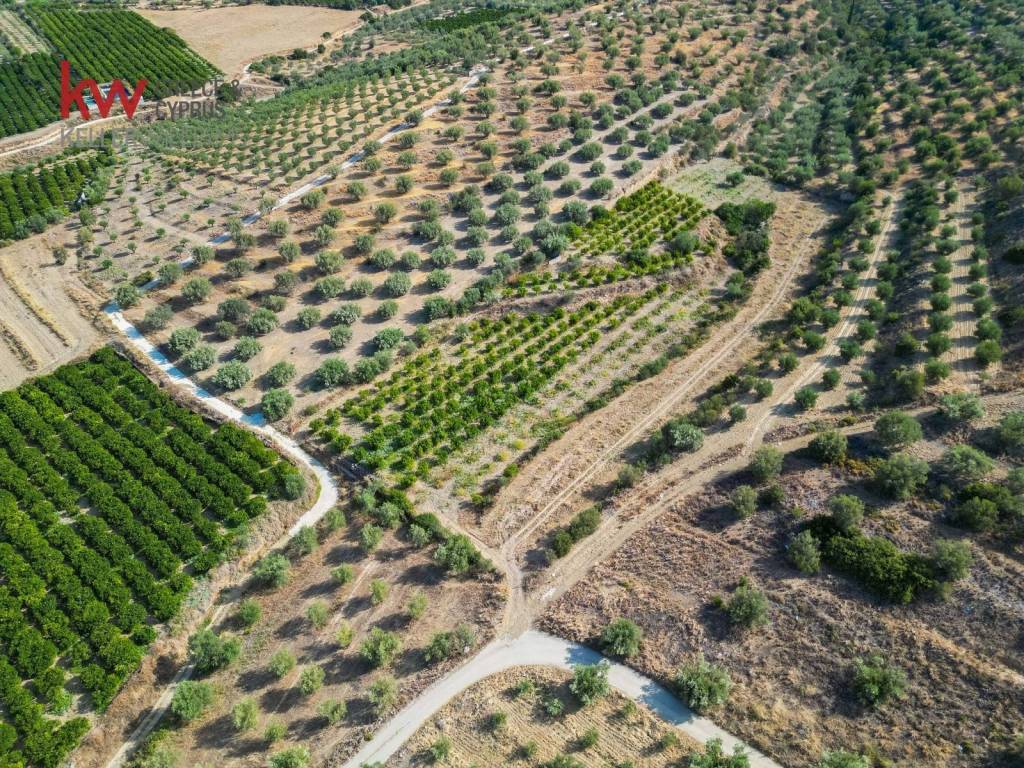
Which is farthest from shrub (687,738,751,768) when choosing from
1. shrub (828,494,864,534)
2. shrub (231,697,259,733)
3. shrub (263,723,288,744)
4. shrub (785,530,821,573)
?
shrub (231,697,259,733)

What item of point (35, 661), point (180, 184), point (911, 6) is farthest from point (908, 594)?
point (911, 6)

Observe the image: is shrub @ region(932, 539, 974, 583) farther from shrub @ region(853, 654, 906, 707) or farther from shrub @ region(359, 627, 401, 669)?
shrub @ region(359, 627, 401, 669)

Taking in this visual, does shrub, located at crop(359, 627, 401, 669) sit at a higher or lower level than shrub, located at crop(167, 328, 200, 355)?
lower

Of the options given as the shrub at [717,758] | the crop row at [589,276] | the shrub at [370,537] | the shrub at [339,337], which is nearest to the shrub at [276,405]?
the shrub at [339,337]

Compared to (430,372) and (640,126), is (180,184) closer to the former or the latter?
(430,372)

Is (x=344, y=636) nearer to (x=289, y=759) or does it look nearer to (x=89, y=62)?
(x=289, y=759)

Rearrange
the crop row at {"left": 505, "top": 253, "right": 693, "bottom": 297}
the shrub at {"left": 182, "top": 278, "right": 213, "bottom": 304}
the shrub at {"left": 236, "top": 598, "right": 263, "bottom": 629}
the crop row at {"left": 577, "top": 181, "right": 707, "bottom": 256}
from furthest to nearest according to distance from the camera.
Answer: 1. the crop row at {"left": 577, "top": 181, "right": 707, "bottom": 256}
2. the crop row at {"left": 505, "top": 253, "right": 693, "bottom": 297}
3. the shrub at {"left": 182, "top": 278, "right": 213, "bottom": 304}
4. the shrub at {"left": 236, "top": 598, "right": 263, "bottom": 629}

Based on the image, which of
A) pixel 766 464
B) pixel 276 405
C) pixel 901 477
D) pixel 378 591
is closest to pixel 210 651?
pixel 378 591
